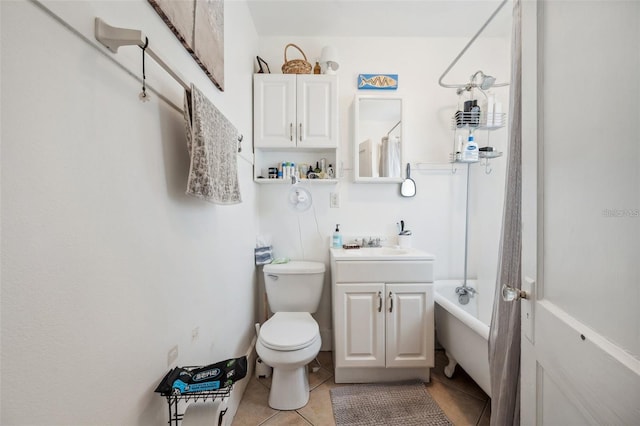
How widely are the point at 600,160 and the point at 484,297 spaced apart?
76.5 inches

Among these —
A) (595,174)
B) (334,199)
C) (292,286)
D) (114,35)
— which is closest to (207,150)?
(114,35)

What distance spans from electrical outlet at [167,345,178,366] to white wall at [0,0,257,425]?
0.6 inches

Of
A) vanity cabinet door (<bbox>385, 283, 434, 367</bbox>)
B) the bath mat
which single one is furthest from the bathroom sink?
the bath mat

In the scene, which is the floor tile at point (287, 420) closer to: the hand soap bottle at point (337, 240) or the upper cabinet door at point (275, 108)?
the hand soap bottle at point (337, 240)

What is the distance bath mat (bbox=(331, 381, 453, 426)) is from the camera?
1.42 meters

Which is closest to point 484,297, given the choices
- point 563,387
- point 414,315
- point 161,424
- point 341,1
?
point 414,315

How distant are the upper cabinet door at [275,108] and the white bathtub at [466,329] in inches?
65.3

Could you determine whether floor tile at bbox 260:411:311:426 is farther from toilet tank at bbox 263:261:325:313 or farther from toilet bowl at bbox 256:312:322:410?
toilet tank at bbox 263:261:325:313

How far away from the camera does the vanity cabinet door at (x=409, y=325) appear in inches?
67.6

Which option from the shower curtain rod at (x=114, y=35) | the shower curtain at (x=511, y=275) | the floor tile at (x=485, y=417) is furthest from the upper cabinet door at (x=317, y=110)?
the floor tile at (x=485, y=417)

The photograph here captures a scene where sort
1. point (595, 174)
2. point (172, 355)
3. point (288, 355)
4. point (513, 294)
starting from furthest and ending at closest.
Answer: point (288, 355) < point (172, 355) < point (513, 294) < point (595, 174)

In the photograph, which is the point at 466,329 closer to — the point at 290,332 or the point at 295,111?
the point at 290,332

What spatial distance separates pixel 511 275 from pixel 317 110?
1.64m

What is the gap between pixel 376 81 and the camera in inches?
84.9
